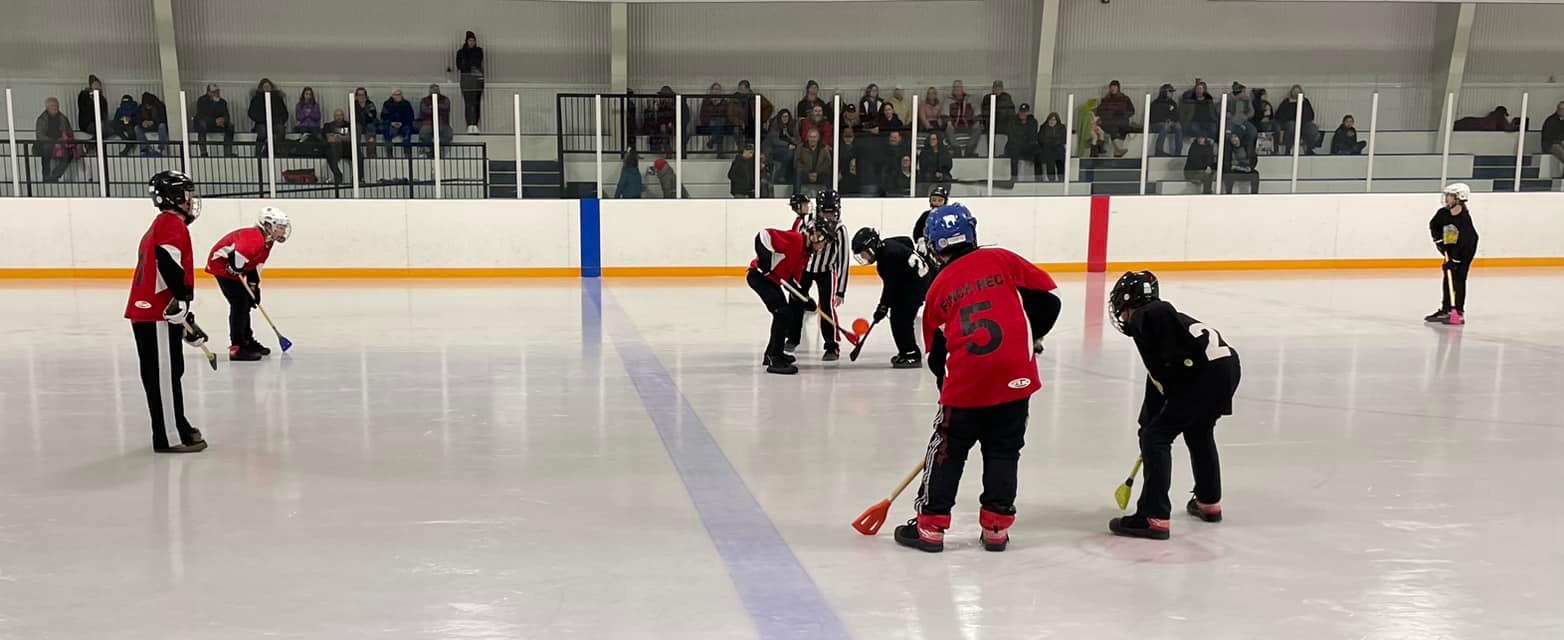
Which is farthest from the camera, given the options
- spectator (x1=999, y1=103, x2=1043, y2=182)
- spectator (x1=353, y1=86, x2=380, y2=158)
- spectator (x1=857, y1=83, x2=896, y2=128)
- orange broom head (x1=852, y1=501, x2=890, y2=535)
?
spectator (x1=857, y1=83, x2=896, y2=128)

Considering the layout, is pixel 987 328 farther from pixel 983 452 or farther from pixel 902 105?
pixel 902 105

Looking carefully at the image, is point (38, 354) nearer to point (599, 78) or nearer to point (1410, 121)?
point (599, 78)

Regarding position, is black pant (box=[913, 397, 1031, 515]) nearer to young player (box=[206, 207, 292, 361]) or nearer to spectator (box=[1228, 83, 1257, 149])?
young player (box=[206, 207, 292, 361])

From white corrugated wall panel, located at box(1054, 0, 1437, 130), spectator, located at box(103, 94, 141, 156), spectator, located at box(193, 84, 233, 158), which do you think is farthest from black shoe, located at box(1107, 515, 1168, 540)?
white corrugated wall panel, located at box(1054, 0, 1437, 130)

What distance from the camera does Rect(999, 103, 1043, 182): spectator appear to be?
1505 centimetres

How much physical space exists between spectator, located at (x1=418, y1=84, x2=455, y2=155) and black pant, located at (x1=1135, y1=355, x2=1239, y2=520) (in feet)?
36.3

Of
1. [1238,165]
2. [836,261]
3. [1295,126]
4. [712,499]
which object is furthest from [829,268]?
[1295,126]

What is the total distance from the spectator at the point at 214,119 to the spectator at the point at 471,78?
9.81 feet

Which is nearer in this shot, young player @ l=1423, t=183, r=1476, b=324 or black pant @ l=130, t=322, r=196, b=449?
black pant @ l=130, t=322, r=196, b=449

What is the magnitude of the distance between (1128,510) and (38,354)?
25.7ft

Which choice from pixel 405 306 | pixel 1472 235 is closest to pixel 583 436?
pixel 405 306

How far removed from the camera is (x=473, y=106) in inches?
656

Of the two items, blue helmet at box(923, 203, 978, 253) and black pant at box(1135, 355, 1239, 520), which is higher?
blue helmet at box(923, 203, 978, 253)

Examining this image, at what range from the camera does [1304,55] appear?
1956 cm
